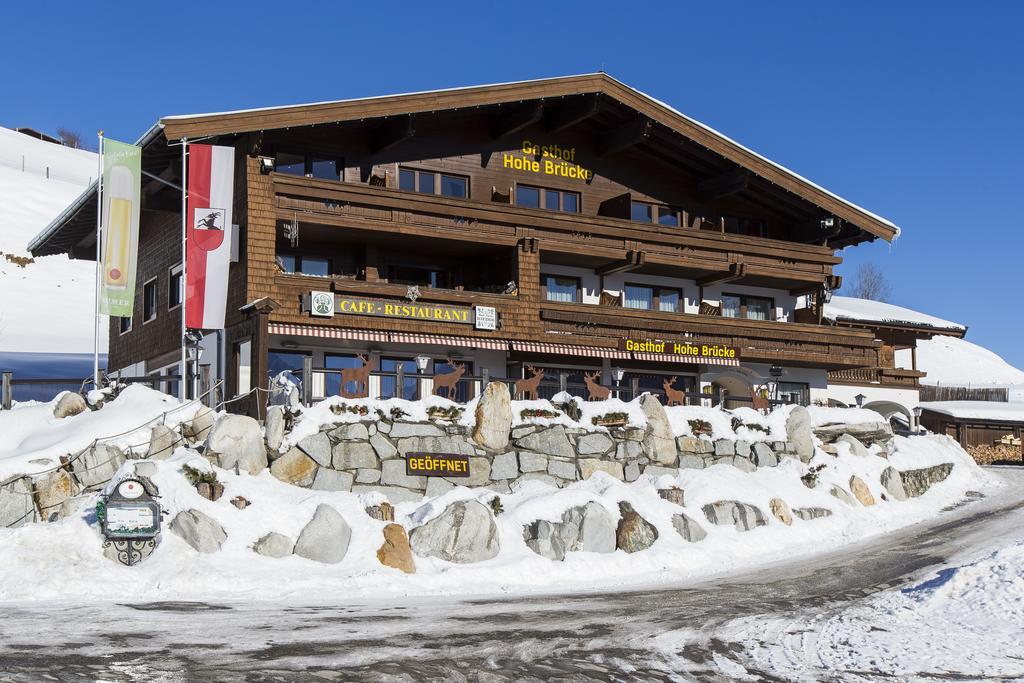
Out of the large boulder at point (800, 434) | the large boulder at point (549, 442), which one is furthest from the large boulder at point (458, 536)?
the large boulder at point (800, 434)

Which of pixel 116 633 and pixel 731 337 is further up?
pixel 731 337

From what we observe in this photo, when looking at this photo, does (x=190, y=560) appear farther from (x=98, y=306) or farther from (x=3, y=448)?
(x=98, y=306)

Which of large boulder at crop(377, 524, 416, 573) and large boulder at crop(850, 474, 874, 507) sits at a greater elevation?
large boulder at crop(850, 474, 874, 507)

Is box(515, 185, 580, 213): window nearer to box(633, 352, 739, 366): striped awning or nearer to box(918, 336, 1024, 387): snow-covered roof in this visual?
box(633, 352, 739, 366): striped awning

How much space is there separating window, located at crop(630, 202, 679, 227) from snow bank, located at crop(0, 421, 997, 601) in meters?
11.6

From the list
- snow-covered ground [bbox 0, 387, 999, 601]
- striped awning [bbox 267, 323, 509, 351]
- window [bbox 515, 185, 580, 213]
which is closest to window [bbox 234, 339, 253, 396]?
striped awning [bbox 267, 323, 509, 351]

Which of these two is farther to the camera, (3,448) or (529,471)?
(529,471)

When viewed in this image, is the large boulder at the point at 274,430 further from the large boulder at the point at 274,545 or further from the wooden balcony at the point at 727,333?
the wooden balcony at the point at 727,333

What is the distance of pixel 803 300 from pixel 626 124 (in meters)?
10.0

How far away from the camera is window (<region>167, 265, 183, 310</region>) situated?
33062 millimetres

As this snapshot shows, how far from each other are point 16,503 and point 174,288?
14069 millimetres

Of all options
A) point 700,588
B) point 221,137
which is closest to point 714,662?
point 700,588

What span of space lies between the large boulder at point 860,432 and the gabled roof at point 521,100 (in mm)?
9337

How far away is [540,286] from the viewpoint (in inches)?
1371
